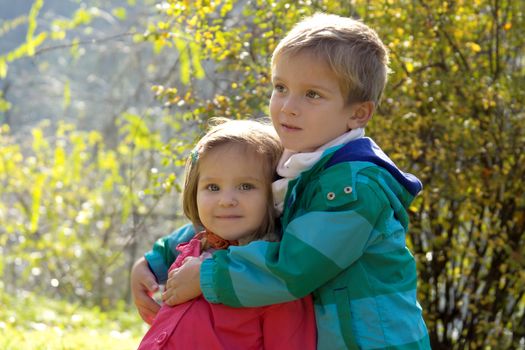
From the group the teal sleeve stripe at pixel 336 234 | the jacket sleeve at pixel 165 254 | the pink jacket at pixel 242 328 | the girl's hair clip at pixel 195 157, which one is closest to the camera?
the teal sleeve stripe at pixel 336 234

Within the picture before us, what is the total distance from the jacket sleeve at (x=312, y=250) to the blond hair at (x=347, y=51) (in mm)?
285

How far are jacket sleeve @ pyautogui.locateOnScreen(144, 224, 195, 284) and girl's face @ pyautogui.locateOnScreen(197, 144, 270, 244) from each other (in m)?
0.49

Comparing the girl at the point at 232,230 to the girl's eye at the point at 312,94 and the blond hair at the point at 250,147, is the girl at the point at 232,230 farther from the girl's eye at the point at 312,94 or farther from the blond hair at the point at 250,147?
the girl's eye at the point at 312,94

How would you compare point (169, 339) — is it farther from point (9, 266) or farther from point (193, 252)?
point (9, 266)

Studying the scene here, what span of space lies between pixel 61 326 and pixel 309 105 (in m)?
4.63

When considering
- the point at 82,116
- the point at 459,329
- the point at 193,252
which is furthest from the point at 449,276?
the point at 82,116

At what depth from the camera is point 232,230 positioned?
107 inches

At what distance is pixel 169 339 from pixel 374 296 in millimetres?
615

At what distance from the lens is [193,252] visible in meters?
2.85

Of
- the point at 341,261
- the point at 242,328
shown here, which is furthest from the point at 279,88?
the point at 242,328

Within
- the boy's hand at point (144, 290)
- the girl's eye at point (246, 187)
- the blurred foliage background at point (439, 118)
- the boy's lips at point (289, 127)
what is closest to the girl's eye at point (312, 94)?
the boy's lips at point (289, 127)

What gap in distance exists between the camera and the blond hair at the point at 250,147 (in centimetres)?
275

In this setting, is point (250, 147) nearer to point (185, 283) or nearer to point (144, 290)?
point (185, 283)

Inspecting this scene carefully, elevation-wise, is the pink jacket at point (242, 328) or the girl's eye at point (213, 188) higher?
the girl's eye at point (213, 188)
